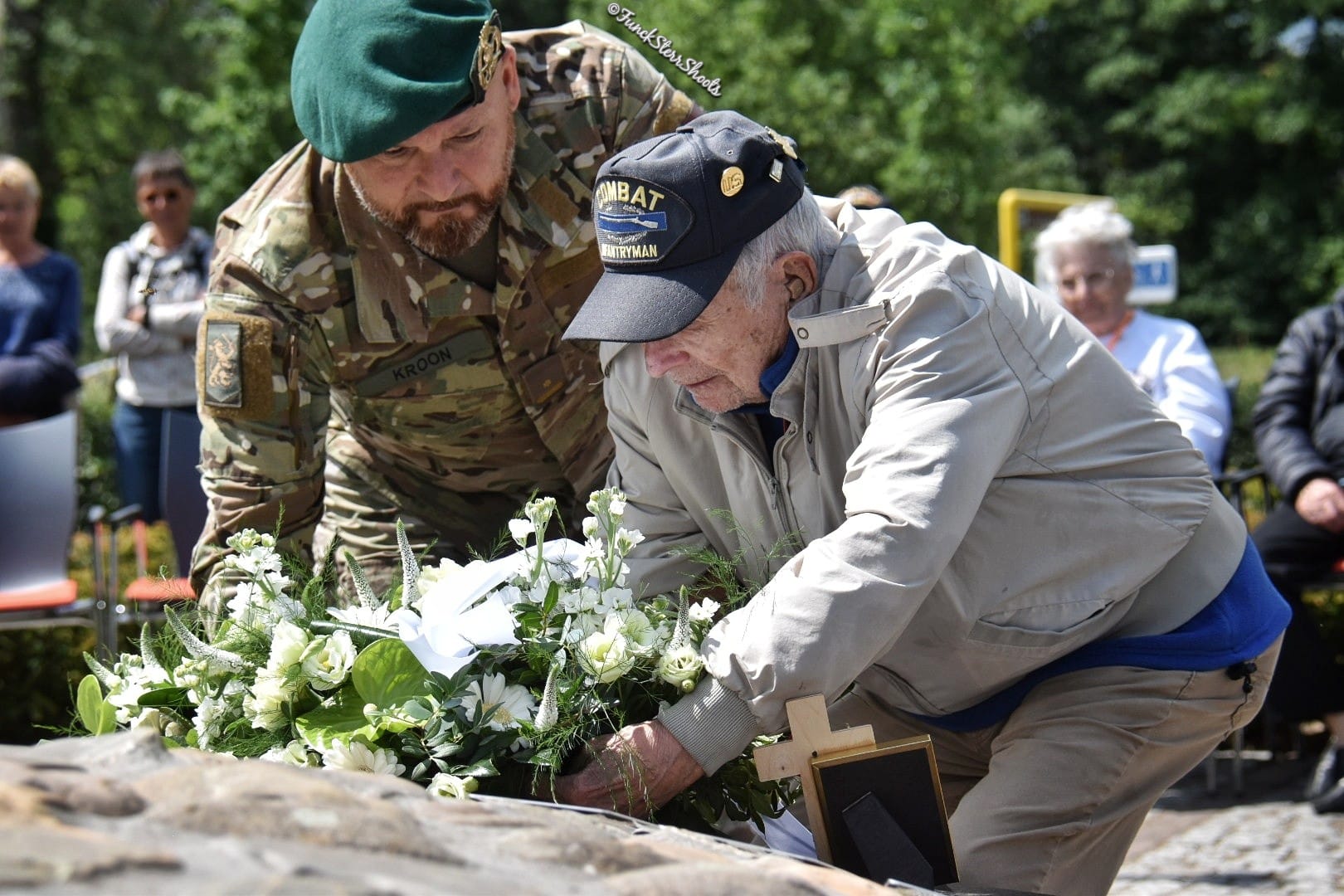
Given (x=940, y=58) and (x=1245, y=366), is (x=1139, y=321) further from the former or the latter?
(x=1245, y=366)

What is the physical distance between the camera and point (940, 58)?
17.7 metres

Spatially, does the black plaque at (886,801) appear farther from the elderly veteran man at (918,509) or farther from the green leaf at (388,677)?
the green leaf at (388,677)

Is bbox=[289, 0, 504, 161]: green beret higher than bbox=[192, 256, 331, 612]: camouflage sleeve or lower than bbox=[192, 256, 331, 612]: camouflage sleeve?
higher

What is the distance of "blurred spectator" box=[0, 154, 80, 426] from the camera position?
669cm

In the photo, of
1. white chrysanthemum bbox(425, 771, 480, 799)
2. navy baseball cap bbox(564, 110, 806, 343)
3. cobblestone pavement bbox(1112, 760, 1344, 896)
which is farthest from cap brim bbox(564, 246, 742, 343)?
cobblestone pavement bbox(1112, 760, 1344, 896)

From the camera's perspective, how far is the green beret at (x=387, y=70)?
120 inches

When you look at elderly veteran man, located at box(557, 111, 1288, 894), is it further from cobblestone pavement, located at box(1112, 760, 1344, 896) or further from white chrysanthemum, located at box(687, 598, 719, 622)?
cobblestone pavement, located at box(1112, 760, 1344, 896)

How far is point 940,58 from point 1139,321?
1228cm

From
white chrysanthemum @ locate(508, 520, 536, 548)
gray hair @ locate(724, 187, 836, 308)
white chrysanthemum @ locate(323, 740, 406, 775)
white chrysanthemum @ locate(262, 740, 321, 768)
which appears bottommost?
white chrysanthemum @ locate(262, 740, 321, 768)

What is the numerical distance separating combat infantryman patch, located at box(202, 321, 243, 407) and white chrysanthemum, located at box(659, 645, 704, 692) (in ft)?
4.68

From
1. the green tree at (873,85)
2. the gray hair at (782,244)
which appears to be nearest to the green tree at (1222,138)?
the green tree at (873,85)

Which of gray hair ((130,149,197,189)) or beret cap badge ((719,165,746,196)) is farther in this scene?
gray hair ((130,149,197,189))

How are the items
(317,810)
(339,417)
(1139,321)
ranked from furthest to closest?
1. (1139,321)
2. (339,417)
3. (317,810)

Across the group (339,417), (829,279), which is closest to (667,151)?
(829,279)
